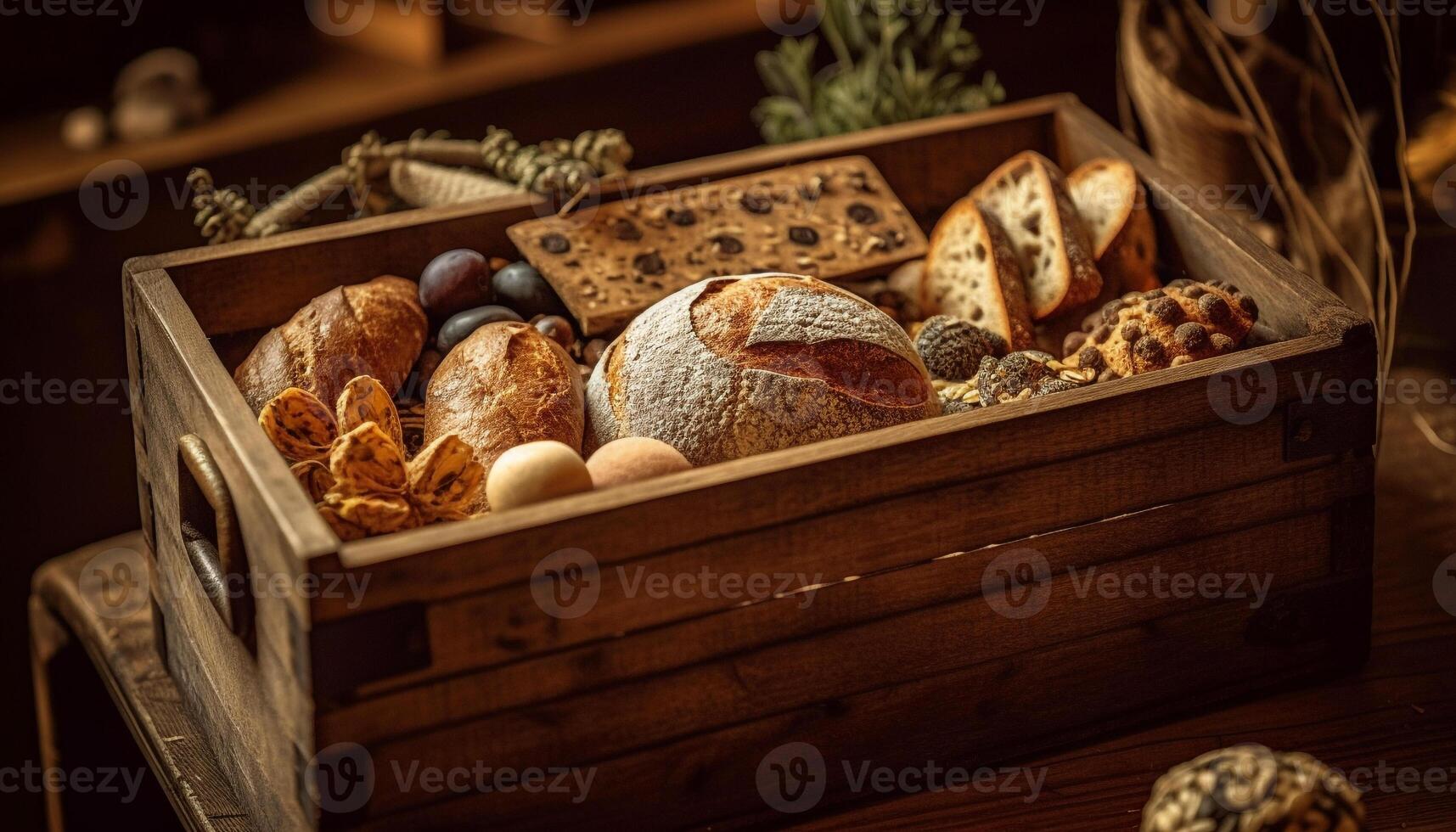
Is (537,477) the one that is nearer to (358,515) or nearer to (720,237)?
(358,515)

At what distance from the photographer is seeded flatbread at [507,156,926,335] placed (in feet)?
4.79

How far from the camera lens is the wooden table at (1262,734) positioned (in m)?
1.12

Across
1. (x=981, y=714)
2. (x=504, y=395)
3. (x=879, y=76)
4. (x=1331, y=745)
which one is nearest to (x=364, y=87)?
(x=879, y=76)

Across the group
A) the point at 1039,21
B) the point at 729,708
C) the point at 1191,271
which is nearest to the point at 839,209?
the point at 1191,271

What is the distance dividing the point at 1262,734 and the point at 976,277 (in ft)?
1.80

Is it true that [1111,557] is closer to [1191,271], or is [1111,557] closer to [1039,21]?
[1191,271]

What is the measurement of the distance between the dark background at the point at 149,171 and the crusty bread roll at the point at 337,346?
1205 mm

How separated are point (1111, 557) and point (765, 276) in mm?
402

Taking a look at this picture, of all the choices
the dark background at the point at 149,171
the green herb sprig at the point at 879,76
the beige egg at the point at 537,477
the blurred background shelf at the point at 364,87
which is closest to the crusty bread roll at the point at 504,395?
the beige egg at the point at 537,477

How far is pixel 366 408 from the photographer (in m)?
1.18

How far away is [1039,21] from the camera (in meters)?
3.17

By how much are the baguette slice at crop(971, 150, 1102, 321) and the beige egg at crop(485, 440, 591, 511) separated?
0.66 m

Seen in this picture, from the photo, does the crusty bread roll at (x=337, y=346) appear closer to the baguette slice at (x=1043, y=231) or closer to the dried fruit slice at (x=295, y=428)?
the dried fruit slice at (x=295, y=428)

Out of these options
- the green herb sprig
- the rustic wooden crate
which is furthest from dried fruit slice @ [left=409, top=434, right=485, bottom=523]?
the green herb sprig
